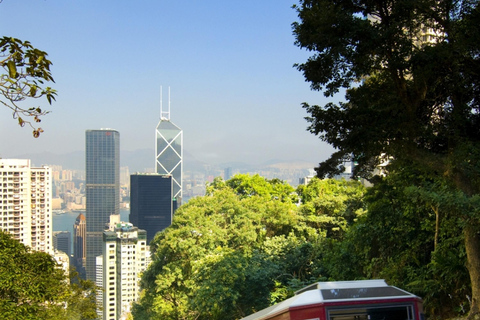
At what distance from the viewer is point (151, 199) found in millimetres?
156000

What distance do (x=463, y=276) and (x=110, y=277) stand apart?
90.3 meters

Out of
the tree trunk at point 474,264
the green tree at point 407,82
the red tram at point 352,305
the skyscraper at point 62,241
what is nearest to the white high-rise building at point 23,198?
the green tree at point 407,82

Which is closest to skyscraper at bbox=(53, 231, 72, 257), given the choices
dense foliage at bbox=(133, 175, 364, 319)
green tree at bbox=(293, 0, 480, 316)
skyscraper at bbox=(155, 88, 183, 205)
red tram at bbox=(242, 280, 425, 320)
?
skyscraper at bbox=(155, 88, 183, 205)

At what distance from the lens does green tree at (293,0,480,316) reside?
22.8ft

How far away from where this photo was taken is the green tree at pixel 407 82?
274 inches

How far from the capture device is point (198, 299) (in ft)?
42.4

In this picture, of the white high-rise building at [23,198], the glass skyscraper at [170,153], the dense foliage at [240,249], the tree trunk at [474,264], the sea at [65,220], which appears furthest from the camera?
the glass skyscraper at [170,153]

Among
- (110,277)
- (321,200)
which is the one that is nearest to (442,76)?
(321,200)

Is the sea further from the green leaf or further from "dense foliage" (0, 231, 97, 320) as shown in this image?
the green leaf

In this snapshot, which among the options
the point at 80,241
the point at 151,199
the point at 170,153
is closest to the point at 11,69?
the point at 151,199

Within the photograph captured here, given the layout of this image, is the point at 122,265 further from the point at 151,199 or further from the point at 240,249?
the point at 240,249

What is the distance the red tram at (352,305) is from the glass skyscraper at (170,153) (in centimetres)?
16968

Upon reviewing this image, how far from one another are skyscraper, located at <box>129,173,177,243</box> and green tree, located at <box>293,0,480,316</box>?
5913 inches

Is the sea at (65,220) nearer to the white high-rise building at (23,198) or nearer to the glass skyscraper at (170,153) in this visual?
the glass skyscraper at (170,153)
